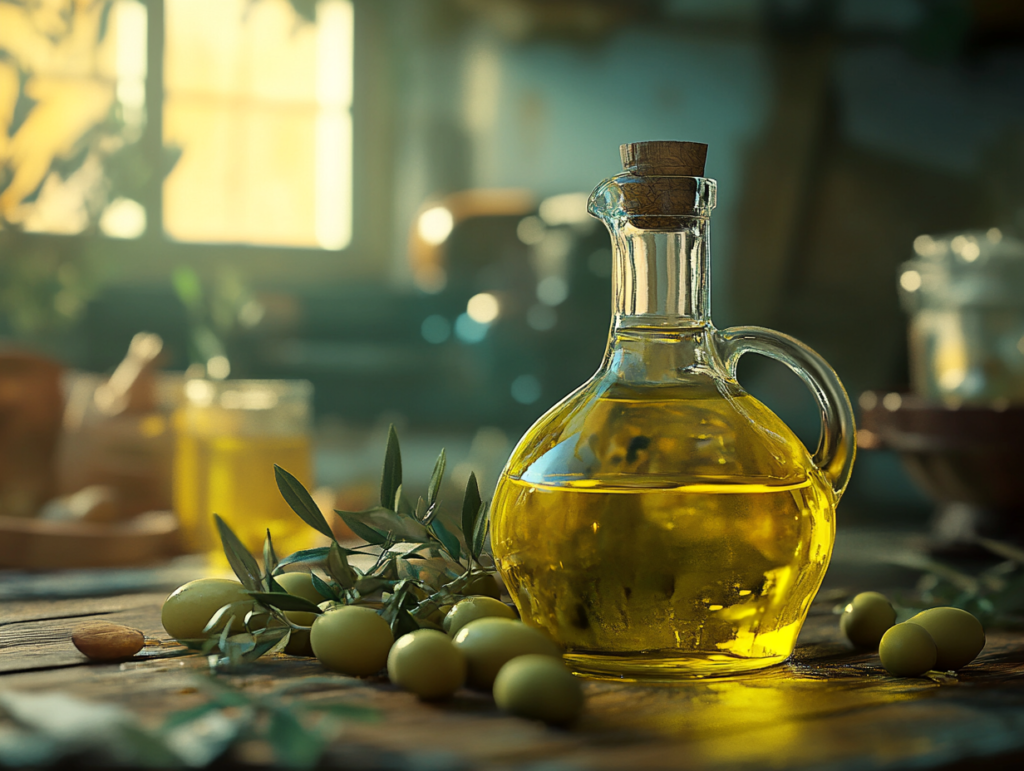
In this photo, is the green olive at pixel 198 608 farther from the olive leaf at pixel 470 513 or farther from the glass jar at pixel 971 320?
the glass jar at pixel 971 320

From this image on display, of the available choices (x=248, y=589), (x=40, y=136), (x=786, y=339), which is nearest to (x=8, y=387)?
(x=248, y=589)

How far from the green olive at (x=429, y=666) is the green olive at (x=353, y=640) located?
0.08ft

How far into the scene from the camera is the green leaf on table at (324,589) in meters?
0.45

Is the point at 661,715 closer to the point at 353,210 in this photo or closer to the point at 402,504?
the point at 402,504

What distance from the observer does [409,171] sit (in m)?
4.19

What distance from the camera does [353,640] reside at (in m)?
0.41

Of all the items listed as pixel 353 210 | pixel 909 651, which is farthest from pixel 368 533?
pixel 353 210

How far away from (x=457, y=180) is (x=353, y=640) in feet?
12.3

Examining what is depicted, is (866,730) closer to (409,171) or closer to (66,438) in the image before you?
(66,438)

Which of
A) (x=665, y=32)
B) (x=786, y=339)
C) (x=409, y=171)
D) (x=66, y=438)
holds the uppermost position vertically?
(x=665, y=32)

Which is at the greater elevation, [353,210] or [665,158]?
[353,210]

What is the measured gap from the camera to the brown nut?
445 mm

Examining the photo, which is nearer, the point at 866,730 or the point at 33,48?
the point at 866,730

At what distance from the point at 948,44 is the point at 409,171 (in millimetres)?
2274
